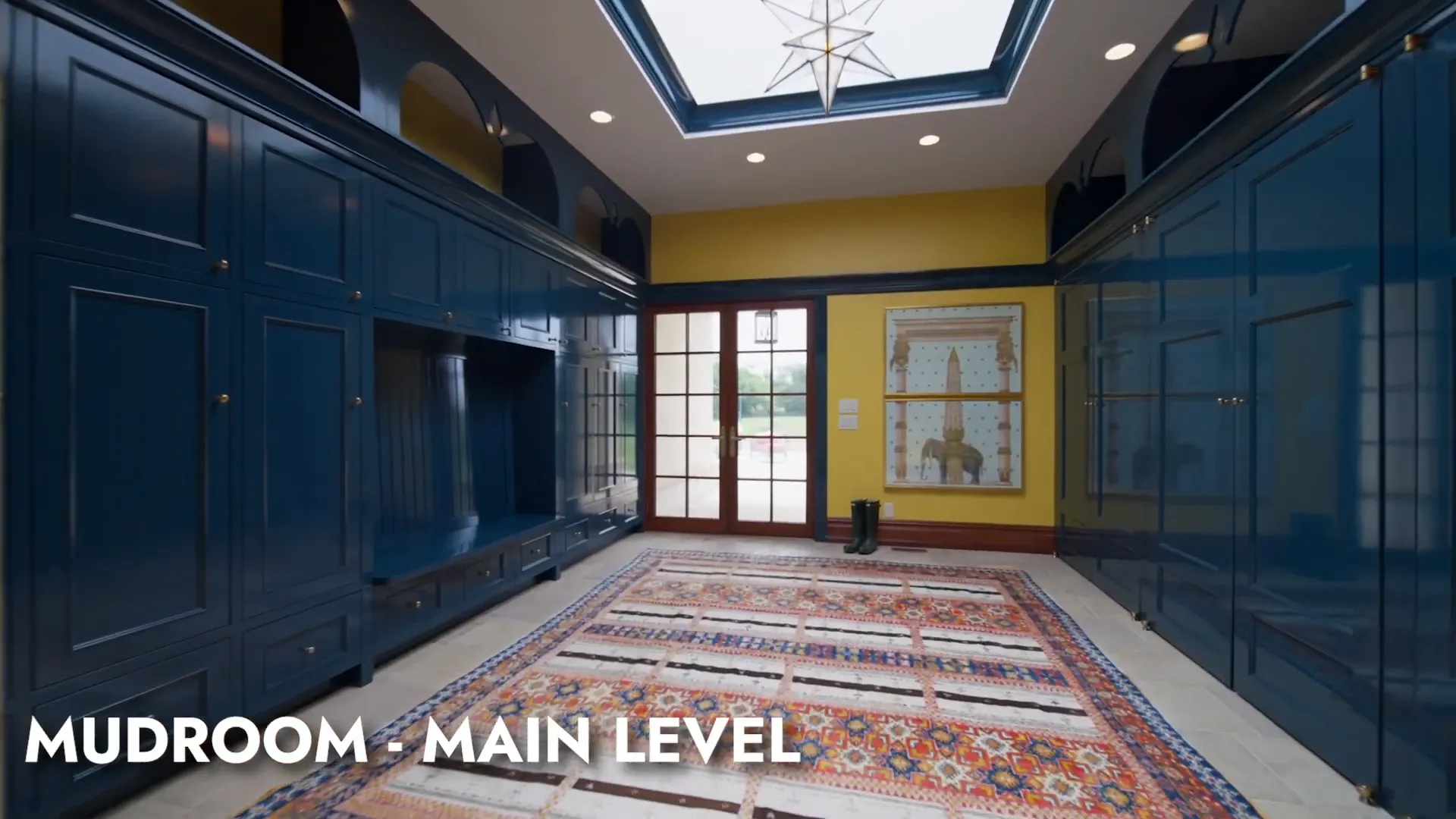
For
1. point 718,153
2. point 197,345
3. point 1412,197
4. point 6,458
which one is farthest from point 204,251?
point 1412,197

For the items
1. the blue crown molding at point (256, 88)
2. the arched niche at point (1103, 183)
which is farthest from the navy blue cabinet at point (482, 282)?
the arched niche at point (1103, 183)

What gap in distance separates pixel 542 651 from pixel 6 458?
191 cm

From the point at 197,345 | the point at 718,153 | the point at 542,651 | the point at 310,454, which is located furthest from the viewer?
the point at 718,153

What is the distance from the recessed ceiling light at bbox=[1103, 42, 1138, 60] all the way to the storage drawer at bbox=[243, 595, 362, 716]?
446 cm

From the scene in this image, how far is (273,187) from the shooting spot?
6.68 feet

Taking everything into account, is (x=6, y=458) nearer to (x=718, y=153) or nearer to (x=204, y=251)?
(x=204, y=251)

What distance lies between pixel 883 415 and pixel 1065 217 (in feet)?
6.91

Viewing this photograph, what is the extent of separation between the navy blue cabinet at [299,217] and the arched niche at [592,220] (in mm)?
2717

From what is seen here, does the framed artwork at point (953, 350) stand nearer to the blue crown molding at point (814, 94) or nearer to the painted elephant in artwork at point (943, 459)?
the painted elephant in artwork at point (943, 459)

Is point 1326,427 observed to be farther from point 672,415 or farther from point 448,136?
point 672,415

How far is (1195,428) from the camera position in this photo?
2609mm

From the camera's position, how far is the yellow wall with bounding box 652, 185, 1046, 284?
4.89 metres

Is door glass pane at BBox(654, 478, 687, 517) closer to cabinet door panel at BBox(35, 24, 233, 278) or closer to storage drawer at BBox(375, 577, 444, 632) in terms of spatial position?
storage drawer at BBox(375, 577, 444, 632)

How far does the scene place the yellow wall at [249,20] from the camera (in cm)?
223
